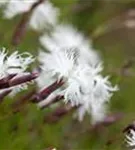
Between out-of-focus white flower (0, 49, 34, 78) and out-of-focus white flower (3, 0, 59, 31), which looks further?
out-of-focus white flower (3, 0, 59, 31)

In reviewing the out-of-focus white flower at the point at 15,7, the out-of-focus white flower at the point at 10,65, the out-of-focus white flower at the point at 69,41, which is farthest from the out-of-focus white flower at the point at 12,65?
the out-of-focus white flower at the point at 69,41

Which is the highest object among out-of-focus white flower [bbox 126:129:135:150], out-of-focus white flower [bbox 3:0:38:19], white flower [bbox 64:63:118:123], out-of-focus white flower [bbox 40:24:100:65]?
out-of-focus white flower [bbox 40:24:100:65]

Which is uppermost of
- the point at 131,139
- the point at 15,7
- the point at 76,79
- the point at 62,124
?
the point at 15,7

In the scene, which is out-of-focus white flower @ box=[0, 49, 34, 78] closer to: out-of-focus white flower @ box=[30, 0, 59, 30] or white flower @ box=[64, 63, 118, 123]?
white flower @ box=[64, 63, 118, 123]

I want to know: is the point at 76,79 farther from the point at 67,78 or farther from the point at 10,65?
the point at 10,65

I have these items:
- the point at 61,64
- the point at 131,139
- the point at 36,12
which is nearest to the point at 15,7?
the point at 36,12

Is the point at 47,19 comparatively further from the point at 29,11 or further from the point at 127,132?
the point at 127,132

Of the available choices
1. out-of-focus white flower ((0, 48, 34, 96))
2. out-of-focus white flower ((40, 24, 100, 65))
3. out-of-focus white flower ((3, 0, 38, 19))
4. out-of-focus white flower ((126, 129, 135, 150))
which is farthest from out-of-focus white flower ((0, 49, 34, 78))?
out-of-focus white flower ((40, 24, 100, 65))

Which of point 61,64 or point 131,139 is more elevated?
point 61,64
